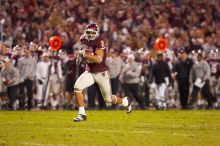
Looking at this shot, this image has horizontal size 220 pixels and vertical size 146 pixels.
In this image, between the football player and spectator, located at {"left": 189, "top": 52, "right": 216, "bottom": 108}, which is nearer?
the football player

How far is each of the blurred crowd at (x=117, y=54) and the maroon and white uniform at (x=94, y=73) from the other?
636 centimetres

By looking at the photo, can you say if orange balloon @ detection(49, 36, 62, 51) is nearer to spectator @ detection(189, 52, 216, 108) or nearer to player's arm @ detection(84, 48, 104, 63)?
spectator @ detection(189, 52, 216, 108)

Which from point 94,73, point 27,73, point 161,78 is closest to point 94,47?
point 94,73

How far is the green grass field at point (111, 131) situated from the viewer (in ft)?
31.8

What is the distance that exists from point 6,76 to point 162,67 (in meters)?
4.73

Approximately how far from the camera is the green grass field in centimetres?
968

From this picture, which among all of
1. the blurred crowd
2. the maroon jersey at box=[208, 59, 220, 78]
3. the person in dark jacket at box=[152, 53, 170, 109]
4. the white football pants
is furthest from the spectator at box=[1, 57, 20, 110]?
the white football pants

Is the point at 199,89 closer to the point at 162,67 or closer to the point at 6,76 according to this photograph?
the point at 162,67

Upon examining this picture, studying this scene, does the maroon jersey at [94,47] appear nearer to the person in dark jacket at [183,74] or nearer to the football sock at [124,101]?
the football sock at [124,101]

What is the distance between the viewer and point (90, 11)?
24.0 metres

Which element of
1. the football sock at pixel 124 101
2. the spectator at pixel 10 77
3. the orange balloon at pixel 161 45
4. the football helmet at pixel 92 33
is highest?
the orange balloon at pixel 161 45

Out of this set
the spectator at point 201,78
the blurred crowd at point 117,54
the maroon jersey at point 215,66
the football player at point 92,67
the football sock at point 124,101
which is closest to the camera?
the football player at point 92,67

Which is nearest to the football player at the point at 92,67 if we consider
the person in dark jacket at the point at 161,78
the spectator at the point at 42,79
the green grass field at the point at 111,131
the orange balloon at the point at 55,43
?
the green grass field at the point at 111,131

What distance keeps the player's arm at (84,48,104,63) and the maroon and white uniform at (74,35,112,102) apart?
0.33 ft
